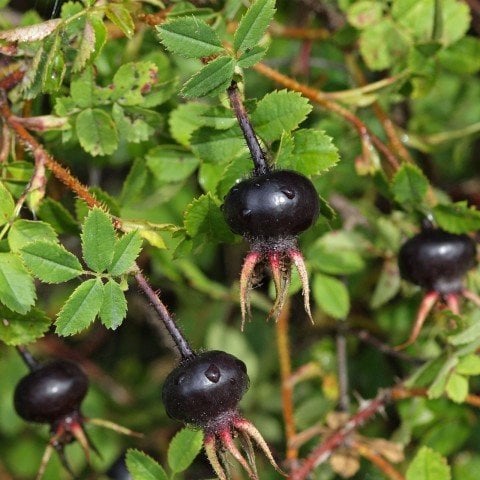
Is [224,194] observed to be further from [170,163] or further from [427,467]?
[427,467]

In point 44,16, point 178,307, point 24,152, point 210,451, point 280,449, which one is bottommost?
point 280,449

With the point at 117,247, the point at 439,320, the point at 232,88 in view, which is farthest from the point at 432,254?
the point at 117,247

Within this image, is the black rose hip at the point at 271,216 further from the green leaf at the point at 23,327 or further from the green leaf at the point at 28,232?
the green leaf at the point at 23,327

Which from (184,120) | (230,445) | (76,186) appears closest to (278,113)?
(184,120)

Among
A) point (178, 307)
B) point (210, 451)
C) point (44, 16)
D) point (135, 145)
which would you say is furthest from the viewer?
point (178, 307)

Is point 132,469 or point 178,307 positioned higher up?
point 132,469

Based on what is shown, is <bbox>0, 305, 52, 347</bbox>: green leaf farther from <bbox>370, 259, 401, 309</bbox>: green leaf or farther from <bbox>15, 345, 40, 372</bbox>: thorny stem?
<bbox>370, 259, 401, 309</bbox>: green leaf

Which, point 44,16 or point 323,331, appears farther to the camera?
point 323,331

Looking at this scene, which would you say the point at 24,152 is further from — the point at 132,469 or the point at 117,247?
the point at 132,469

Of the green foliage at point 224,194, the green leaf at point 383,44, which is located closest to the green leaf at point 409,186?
the green foliage at point 224,194
